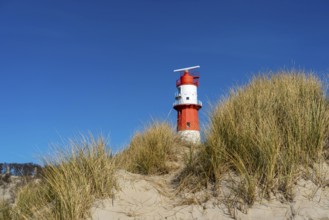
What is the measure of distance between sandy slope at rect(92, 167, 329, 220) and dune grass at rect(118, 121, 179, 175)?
2.67 feet

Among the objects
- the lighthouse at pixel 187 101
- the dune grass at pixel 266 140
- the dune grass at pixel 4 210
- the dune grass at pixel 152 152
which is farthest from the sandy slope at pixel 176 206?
the lighthouse at pixel 187 101

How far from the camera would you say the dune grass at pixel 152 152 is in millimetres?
6559

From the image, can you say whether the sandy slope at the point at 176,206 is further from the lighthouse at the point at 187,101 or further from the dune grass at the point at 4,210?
the lighthouse at the point at 187,101

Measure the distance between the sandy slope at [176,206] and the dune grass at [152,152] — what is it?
2.67ft

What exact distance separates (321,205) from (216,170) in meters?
1.38

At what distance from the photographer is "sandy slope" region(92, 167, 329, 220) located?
4.02m

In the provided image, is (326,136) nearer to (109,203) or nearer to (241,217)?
(241,217)

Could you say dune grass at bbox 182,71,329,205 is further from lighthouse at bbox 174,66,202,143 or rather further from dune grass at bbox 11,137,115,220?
lighthouse at bbox 174,66,202,143

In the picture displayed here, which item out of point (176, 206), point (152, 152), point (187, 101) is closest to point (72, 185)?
point (176, 206)

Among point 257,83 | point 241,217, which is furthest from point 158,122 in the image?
point 241,217

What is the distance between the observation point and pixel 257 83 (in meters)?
7.26

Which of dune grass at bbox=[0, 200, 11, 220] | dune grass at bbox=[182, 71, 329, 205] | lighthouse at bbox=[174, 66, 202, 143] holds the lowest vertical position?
dune grass at bbox=[0, 200, 11, 220]

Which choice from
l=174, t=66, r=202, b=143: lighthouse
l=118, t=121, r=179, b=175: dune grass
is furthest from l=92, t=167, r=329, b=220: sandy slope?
l=174, t=66, r=202, b=143: lighthouse

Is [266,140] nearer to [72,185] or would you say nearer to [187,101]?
[72,185]
